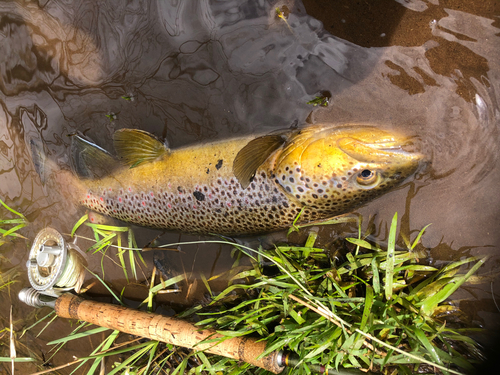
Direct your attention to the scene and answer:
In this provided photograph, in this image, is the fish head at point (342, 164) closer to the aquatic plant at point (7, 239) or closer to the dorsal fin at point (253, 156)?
the dorsal fin at point (253, 156)

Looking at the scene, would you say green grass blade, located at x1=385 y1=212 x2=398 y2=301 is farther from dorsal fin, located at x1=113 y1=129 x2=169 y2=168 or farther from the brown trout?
dorsal fin, located at x1=113 y1=129 x2=169 y2=168

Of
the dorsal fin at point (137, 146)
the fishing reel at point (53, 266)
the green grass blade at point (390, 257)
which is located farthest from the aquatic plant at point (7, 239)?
the green grass blade at point (390, 257)

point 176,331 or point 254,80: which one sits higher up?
point 254,80

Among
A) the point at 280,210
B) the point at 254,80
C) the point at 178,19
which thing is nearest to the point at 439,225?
the point at 280,210

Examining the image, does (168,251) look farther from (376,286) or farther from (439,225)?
(439,225)

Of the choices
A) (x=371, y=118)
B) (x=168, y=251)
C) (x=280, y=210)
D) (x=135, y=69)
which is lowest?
(x=168, y=251)

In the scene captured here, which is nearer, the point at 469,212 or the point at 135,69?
the point at 469,212

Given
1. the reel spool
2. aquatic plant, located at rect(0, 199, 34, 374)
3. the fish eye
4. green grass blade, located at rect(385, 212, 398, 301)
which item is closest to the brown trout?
the fish eye

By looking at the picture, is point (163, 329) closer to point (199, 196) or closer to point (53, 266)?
point (199, 196)
